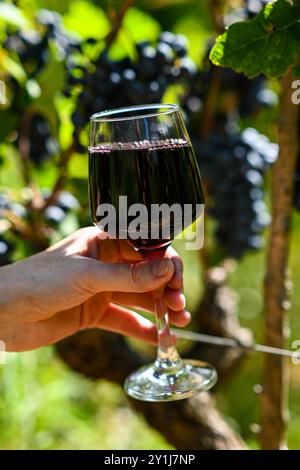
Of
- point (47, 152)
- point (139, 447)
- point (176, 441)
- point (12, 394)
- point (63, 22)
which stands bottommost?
point (139, 447)

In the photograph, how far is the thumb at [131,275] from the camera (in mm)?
987

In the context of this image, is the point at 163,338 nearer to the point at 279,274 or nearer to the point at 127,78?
the point at 279,274

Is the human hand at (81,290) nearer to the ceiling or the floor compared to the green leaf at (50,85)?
nearer to the floor

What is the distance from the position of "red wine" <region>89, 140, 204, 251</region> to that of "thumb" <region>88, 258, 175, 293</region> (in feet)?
0.15

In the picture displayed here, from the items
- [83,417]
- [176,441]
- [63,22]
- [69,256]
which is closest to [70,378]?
[83,417]

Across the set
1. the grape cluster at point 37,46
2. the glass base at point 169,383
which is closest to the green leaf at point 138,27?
the grape cluster at point 37,46

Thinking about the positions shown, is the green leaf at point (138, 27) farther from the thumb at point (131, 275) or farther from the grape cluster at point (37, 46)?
the thumb at point (131, 275)

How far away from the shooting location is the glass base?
1069mm

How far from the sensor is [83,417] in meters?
2.84

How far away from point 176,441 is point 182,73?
2.64 ft

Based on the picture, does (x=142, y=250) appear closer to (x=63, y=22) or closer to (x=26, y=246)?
(x=26, y=246)

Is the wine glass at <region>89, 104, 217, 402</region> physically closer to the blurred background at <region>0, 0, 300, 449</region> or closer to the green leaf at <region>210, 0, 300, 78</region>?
the green leaf at <region>210, 0, 300, 78</region>

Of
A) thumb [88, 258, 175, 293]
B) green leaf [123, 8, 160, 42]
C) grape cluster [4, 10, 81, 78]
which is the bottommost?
thumb [88, 258, 175, 293]

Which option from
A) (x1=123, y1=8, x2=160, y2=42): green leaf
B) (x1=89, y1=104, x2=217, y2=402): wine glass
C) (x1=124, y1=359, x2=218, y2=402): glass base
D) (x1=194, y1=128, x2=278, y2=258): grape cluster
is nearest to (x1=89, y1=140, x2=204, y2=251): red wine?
(x1=89, y1=104, x2=217, y2=402): wine glass
